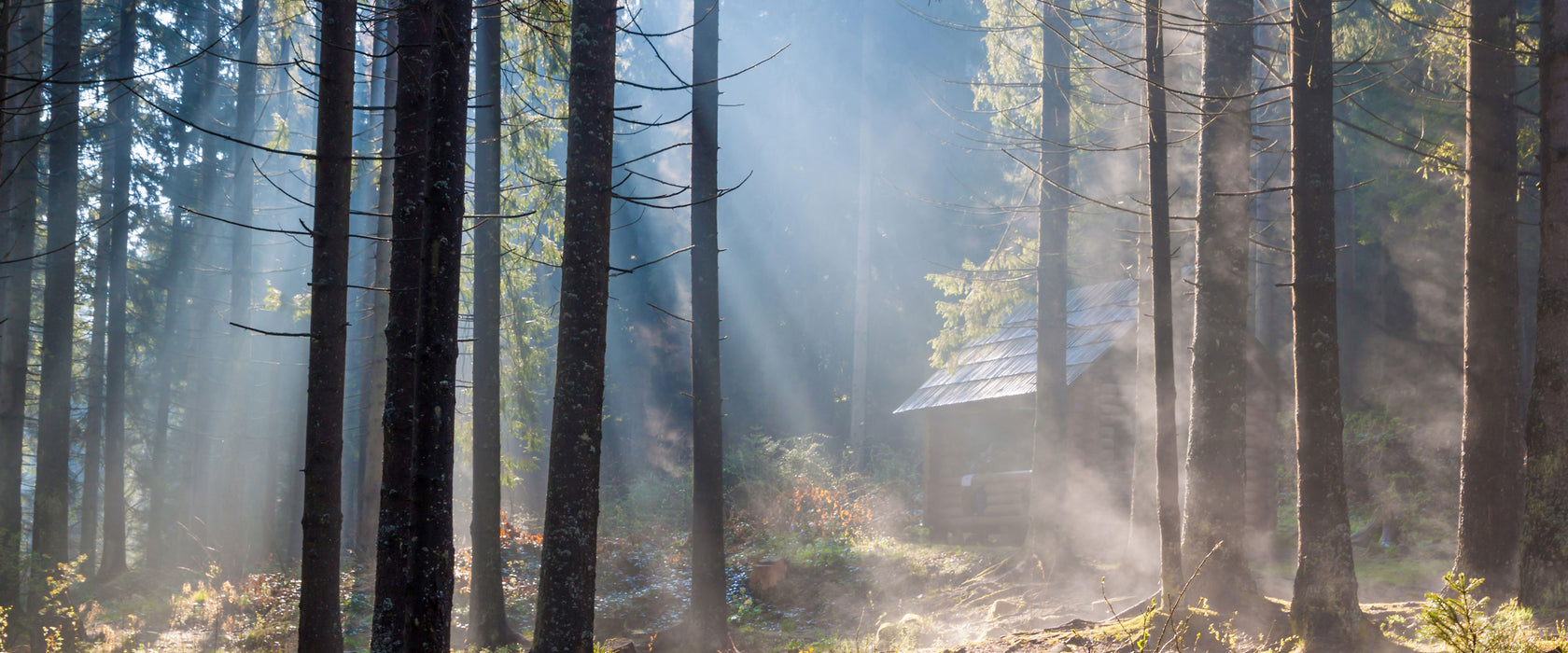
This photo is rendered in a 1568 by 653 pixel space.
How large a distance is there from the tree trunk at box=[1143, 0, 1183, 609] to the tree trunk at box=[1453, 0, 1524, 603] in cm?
297

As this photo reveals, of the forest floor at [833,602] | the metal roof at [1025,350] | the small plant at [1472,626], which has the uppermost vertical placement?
the metal roof at [1025,350]

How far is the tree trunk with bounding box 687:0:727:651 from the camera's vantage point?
36.8 ft

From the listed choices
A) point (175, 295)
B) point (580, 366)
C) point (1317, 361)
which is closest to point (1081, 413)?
point (1317, 361)

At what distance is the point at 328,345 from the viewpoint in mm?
7426

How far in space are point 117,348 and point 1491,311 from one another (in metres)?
25.7

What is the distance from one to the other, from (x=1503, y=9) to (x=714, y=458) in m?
10.2

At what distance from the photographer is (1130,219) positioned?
22.1 meters

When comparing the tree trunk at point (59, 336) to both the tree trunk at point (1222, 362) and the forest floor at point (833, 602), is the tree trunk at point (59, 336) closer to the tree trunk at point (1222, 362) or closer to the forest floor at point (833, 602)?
the forest floor at point (833, 602)


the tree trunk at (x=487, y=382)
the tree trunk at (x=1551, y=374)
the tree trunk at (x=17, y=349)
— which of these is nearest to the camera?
the tree trunk at (x=1551, y=374)

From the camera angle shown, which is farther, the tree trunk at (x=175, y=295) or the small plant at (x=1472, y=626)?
the tree trunk at (x=175, y=295)

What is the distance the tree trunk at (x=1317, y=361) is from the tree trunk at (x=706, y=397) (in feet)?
20.7

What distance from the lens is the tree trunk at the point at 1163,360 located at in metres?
8.79

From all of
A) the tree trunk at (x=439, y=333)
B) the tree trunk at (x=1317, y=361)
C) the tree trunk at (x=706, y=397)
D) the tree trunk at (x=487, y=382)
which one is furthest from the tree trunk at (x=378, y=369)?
the tree trunk at (x=1317, y=361)

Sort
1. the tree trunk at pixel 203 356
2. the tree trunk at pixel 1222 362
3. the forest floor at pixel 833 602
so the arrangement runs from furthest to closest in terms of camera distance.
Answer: the tree trunk at pixel 203 356, the forest floor at pixel 833 602, the tree trunk at pixel 1222 362
